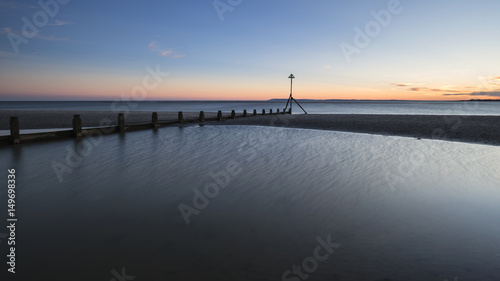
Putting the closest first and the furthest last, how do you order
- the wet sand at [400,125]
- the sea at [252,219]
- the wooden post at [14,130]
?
the sea at [252,219] < the wooden post at [14,130] < the wet sand at [400,125]

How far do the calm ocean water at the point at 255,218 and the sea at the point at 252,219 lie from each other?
0.9 inches

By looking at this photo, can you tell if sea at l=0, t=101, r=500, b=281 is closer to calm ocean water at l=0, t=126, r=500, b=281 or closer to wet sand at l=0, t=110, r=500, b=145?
calm ocean water at l=0, t=126, r=500, b=281

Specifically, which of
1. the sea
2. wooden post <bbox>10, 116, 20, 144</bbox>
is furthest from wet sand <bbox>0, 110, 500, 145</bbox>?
wooden post <bbox>10, 116, 20, 144</bbox>

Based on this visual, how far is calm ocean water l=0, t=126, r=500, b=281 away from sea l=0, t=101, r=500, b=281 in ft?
0.08

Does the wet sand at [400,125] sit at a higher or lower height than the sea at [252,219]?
higher

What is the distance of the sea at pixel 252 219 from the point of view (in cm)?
333

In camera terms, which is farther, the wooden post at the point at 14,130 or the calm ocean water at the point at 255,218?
the wooden post at the point at 14,130

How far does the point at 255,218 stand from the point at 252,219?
68 millimetres

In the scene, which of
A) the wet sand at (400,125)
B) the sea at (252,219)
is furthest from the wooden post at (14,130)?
the wet sand at (400,125)

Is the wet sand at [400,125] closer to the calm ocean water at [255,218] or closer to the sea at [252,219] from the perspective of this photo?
the calm ocean water at [255,218]

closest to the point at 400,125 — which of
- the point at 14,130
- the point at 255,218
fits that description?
the point at 255,218

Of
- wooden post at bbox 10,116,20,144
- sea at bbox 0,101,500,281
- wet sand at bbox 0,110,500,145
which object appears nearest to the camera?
sea at bbox 0,101,500,281

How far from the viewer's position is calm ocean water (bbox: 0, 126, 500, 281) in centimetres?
335

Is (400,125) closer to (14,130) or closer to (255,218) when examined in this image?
(255,218)
